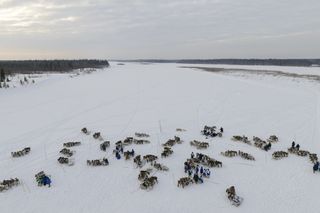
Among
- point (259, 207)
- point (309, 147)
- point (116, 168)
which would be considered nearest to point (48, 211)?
point (116, 168)

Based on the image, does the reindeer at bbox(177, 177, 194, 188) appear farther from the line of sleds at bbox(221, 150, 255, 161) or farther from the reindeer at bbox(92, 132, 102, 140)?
the reindeer at bbox(92, 132, 102, 140)

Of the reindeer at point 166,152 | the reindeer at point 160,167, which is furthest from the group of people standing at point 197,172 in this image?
the reindeer at point 166,152

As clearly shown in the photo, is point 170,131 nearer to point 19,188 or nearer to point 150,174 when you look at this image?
point 150,174

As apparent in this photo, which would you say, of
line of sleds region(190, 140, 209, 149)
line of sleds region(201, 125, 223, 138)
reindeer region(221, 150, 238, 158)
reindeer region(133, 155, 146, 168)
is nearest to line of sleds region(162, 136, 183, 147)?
line of sleds region(190, 140, 209, 149)

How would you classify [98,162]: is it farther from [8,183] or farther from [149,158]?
[8,183]

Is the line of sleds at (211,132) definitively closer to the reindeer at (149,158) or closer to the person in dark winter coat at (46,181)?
the reindeer at (149,158)

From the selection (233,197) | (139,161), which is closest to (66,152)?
(139,161)
